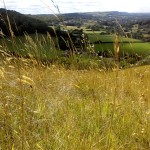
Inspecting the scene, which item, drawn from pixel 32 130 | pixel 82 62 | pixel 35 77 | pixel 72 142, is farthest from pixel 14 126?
pixel 82 62

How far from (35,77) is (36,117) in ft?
5.21

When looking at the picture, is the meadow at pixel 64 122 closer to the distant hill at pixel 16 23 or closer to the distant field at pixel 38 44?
the distant field at pixel 38 44

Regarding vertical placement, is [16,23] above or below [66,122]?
above

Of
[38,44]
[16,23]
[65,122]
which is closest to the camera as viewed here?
[65,122]

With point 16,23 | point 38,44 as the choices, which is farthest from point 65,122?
point 16,23

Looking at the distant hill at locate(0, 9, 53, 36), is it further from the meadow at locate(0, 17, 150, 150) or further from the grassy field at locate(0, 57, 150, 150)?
the grassy field at locate(0, 57, 150, 150)

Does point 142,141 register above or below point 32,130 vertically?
below

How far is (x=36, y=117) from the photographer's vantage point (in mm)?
2629

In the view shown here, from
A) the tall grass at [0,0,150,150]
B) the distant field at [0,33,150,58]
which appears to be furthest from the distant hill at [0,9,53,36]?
the tall grass at [0,0,150,150]

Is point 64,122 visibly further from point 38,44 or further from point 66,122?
point 38,44

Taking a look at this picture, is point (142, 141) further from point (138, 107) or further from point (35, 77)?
point (35, 77)

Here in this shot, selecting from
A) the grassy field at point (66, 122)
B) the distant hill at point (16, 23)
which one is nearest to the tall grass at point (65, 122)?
the grassy field at point (66, 122)

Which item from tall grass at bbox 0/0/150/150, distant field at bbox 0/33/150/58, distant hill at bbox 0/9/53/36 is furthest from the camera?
distant field at bbox 0/33/150/58

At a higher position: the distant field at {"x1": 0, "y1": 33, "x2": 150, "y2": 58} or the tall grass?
the distant field at {"x1": 0, "y1": 33, "x2": 150, "y2": 58}
